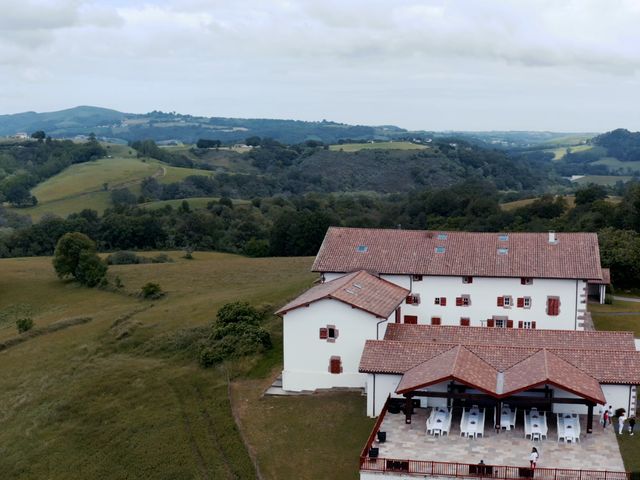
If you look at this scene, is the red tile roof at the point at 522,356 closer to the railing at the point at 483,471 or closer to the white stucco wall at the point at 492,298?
the railing at the point at 483,471

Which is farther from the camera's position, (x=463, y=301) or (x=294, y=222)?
(x=294, y=222)

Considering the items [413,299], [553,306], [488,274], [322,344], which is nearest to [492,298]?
[488,274]

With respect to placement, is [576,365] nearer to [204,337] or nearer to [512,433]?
[512,433]

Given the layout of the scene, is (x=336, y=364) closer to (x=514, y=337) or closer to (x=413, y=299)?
(x=413, y=299)

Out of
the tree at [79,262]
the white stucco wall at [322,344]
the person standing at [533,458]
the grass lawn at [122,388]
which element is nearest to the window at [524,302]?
the white stucco wall at [322,344]

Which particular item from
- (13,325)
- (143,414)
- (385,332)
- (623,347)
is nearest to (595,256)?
(623,347)

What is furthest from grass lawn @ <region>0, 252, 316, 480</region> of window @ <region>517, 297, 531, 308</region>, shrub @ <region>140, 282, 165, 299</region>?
window @ <region>517, 297, 531, 308</region>

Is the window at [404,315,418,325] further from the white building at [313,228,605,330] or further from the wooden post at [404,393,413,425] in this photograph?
the wooden post at [404,393,413,425]
